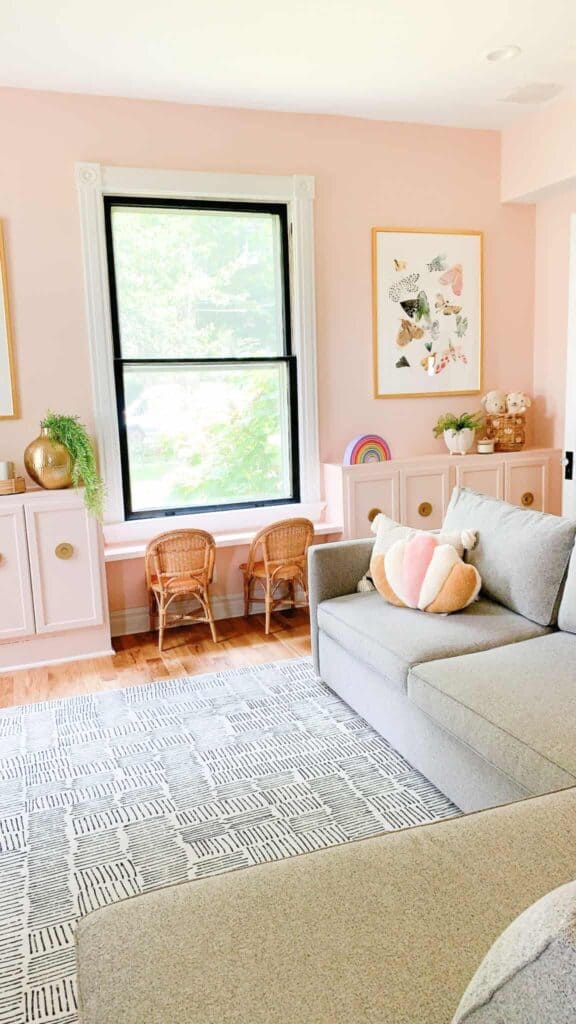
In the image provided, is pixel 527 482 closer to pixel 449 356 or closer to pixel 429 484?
pixel 429 484

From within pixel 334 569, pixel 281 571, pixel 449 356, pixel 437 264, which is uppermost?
pixel 437 264

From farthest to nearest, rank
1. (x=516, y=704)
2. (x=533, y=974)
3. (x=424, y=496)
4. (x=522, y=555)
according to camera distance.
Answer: (x=424, y=496)
(x=522, y=555)
(x=516, y=704)
(x=533, y=974)

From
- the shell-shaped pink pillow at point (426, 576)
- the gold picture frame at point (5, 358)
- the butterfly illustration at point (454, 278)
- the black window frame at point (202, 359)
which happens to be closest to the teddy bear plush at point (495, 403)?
the butterfly illustration at point (454, 278)

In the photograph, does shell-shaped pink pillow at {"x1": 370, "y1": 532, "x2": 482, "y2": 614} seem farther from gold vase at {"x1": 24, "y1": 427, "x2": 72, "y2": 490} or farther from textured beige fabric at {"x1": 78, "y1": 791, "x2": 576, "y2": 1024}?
gold vase at {"x1": 24, "y1": 427, "x2": 72, "y2": 490}

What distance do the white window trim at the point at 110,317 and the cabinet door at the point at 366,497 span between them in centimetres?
29

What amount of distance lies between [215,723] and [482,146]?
Answer: 13.2 feet

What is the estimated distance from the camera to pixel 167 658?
3998mm

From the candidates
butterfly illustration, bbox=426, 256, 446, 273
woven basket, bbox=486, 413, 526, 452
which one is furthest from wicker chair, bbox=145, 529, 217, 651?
butterfly illustration, bbox=426, 256, 446, 273

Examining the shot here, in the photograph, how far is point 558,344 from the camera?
5.01 m

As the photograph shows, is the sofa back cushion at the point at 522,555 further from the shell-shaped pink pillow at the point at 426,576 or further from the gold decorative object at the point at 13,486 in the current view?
the gold decorative object at the point at 13,486

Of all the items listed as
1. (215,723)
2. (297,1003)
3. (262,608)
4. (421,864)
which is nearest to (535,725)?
(421,864)

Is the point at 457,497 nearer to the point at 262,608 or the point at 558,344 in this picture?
the point at 262,608

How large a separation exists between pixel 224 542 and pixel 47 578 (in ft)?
3.30

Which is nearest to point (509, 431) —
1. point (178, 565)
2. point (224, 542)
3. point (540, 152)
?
point (540, 152)
